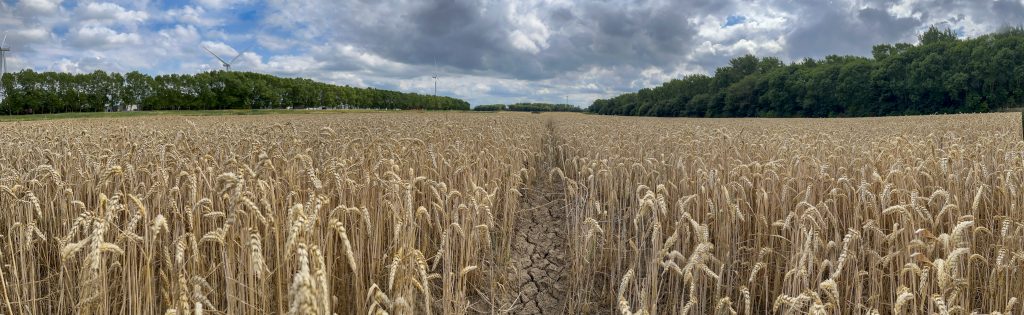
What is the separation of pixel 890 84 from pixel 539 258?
79.5 metres

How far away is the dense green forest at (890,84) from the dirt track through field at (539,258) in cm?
7124

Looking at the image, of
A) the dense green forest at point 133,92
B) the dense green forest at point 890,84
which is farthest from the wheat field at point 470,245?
the dense green forest at point 133,92

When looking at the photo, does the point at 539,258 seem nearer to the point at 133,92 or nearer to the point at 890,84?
the point at 890,84

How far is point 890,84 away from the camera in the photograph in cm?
6781

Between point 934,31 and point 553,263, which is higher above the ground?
point 934,31

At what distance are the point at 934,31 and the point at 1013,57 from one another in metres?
28.5

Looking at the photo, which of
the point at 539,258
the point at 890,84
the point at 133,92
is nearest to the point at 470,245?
the point at 539,258

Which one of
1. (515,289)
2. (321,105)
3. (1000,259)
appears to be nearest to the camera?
(1000,259)

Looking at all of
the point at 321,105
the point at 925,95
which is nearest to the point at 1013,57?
the point at 925,95

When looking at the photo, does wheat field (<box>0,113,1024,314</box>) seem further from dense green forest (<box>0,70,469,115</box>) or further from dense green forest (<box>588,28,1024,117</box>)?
dense green forest (<box>0,70,469,115</box>)

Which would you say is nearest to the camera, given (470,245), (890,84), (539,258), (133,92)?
(470,245)

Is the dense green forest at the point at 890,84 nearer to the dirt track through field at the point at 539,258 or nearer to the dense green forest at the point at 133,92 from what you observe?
the dirt track through field at the point at 539,258

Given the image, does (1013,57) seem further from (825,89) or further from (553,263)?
(553,263)

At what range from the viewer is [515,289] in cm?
462
